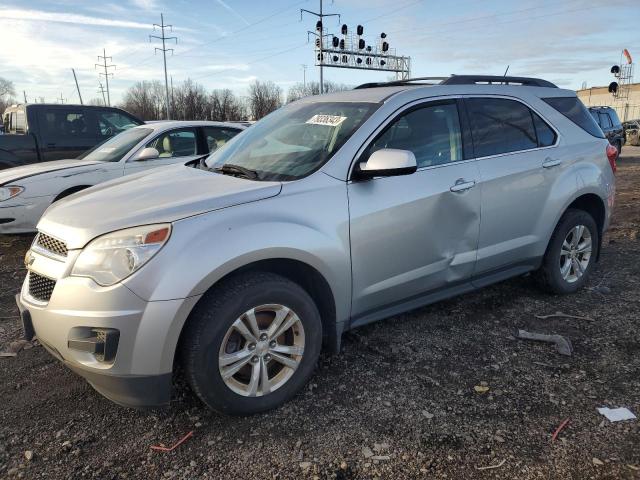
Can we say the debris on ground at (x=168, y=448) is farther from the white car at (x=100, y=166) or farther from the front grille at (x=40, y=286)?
the white car at (x=100, y=166)

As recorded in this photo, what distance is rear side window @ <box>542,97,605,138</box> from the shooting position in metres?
4.29

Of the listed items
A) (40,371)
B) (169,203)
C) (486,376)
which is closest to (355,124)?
(169,203)

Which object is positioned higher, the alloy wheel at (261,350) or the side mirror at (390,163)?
the side mirror at (390,163)

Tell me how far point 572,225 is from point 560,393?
1870mm

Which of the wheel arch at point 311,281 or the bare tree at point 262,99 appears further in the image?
the bare tree at point 262,99

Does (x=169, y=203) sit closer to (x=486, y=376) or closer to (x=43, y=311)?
(x=43, y=311)

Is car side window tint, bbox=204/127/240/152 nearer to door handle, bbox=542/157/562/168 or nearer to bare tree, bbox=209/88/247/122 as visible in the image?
door handle, bbox=542/157/562/168

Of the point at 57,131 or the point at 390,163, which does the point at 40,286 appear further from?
the point at 57,131

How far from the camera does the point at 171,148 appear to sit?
6.88 metres

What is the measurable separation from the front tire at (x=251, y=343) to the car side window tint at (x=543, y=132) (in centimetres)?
250

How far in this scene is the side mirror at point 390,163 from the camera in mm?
2836

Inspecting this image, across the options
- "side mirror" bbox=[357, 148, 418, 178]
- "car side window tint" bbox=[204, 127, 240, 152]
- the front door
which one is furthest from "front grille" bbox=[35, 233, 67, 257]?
"car side window tint" bbox=[204, 127, 240, 152]

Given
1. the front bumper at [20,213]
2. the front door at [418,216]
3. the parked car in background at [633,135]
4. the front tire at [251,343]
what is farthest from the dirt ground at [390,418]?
the parked car in background at [633,135]

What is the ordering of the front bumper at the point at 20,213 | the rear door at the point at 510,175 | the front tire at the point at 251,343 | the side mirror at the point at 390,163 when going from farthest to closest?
the front bumper at the point at 20,213
the rear door at the point at 510,175
the side mirror at the point at 390,163
the front tire at the point at 251,343
